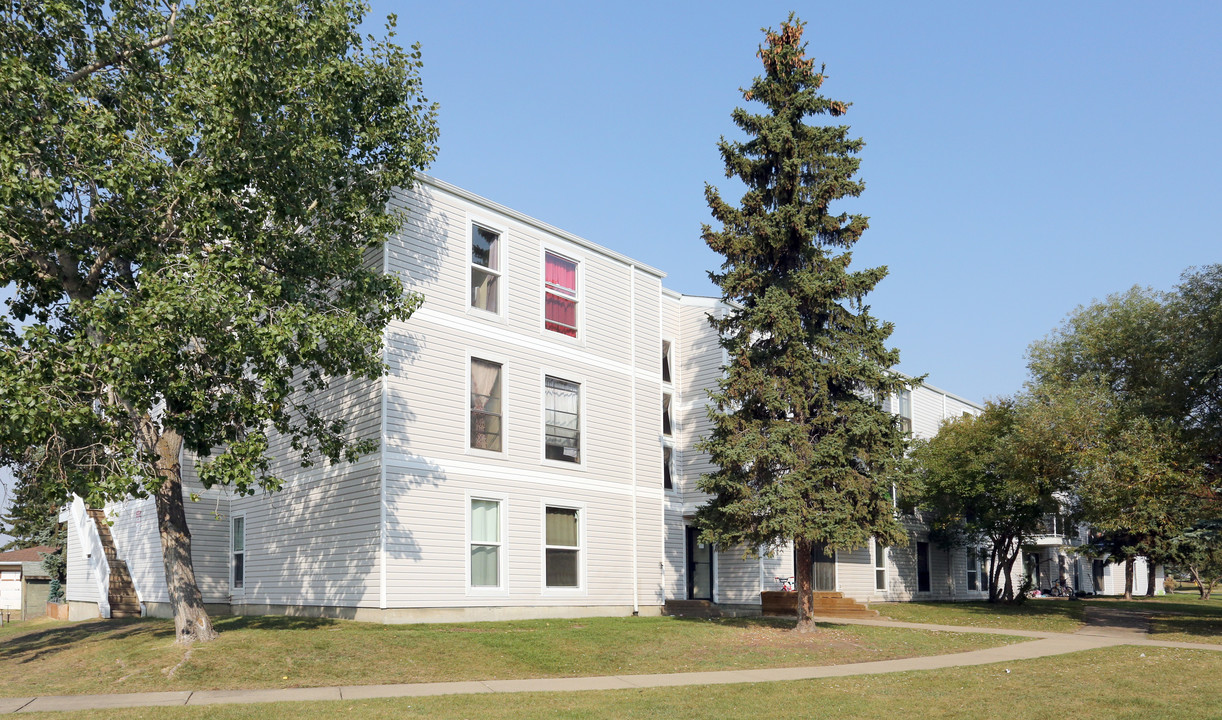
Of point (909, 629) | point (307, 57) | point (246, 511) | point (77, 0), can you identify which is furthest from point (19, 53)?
point (909, 629)

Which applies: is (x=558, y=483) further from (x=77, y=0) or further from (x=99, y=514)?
(x=99, y=514)

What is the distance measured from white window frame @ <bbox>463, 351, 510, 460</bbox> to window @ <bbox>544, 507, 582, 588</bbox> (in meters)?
1.96

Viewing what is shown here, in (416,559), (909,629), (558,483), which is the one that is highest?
(558,483)

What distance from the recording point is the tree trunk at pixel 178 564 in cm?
1513

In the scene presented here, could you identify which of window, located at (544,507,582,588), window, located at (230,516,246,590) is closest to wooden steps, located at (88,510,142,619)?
window, located at (230,516,246,590)

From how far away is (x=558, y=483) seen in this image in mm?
22188

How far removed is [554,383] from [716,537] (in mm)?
5899

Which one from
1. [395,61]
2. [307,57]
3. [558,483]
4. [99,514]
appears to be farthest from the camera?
[99,514]

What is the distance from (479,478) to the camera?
67.2ft

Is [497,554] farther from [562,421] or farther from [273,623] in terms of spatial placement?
[273,623]

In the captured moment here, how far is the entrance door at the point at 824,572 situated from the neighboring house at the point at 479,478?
2797mm

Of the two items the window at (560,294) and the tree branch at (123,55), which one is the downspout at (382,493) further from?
the tree branch at (123,55)

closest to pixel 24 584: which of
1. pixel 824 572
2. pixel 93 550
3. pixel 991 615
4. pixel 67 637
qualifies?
pixel 93 550

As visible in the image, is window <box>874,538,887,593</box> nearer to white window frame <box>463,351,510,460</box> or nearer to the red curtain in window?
the red curtain in window
